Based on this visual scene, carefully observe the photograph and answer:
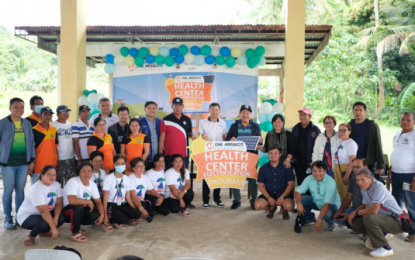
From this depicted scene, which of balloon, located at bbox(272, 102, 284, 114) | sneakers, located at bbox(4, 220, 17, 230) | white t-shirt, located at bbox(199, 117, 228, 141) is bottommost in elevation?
sneakers, located at bbox(4, 220, 17, 230)

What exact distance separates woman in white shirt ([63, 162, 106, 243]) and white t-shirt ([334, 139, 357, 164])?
312 centimetres

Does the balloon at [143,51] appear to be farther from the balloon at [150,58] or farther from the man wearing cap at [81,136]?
the man wearing cap at [81,136]

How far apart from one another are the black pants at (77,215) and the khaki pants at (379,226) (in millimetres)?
3132

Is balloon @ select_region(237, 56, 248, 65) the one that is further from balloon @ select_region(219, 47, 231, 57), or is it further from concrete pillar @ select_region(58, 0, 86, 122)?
concrete pillar @ select_region(58, 0, 86, 122)

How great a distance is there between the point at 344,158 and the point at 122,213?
2.98m

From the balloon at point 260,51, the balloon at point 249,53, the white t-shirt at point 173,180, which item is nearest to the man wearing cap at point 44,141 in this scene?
the white t-shirt at point 173,180

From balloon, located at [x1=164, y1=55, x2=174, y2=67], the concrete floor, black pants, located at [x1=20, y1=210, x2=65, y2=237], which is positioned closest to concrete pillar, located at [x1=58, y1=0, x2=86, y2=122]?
balloon, located at [x1=164, y1=55, x2=174, y2=67]

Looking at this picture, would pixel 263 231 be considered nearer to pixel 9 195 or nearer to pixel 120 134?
pixel 120 134

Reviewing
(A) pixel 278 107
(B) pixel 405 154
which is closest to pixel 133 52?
(A) pixel 278 107

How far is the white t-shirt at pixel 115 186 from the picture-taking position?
15.8 feet

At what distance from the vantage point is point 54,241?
432 centimetres

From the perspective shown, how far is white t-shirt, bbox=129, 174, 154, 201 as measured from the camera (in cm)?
511

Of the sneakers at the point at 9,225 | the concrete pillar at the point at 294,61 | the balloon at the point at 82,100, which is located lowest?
the sneakers at the point at 9,225

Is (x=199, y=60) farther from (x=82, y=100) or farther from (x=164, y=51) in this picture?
(x=82, y=100)
